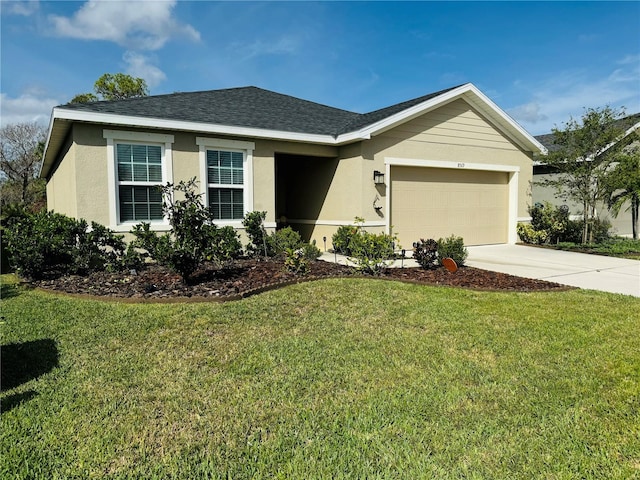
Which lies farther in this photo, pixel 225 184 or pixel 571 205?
pixel 571 205

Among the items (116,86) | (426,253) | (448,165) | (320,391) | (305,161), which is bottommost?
(320,391)

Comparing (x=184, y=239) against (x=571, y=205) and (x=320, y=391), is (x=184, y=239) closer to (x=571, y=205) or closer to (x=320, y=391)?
(x=320, y=391)

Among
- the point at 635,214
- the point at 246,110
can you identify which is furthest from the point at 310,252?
the point at 635,214

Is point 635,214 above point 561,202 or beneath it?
beneath

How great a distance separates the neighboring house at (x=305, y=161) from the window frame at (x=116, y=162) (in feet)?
0.07

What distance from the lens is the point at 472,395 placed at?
10.5 feet

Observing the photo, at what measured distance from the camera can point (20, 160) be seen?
101 feet

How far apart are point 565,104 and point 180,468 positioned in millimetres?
19045

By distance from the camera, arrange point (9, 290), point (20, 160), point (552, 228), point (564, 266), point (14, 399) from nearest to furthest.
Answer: point (14, 399)
point (9, 290)
point (564, 266)
point (552, 228)
point (20, 160)

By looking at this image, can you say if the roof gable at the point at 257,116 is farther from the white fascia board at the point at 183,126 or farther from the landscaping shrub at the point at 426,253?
the landscaping shrub at the point at 426,253

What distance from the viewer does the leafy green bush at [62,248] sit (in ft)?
23.7

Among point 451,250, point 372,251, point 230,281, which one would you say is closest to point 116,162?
point 230,281

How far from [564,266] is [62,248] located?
34.9 ft

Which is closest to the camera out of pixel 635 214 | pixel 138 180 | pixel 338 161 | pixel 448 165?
pixel 138 180
